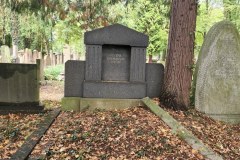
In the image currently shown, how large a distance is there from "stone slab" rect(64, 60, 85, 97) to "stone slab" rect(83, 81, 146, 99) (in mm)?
178

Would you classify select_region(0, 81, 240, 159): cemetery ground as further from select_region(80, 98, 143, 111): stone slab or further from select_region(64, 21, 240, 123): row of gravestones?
select_region(64, 21, 240, 123): row of gravestones

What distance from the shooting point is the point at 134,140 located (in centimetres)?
506

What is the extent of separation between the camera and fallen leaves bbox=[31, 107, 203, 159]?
453 cm

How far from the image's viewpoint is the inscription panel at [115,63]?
25.5 ft

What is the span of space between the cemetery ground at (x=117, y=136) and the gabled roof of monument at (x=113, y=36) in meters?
1.78

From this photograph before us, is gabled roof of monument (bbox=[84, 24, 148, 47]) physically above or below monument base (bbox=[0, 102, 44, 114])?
above

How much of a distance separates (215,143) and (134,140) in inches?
61.2

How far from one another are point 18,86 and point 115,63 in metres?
2.61

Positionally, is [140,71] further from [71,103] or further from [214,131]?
[214,131]

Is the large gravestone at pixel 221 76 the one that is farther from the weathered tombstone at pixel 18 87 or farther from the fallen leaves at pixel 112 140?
the weathered tombstone at pixel 18 87

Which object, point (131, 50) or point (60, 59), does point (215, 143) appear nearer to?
point (131, 50)

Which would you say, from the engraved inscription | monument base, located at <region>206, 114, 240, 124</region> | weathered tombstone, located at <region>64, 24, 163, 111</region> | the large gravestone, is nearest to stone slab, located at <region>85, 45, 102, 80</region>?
weathered tombstone, located at <region>64, 24, 163, 111</region>

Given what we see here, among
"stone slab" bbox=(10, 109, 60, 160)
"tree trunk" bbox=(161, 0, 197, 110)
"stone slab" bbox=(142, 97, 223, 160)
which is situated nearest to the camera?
"stone slab" bbox=(10, 109, 60, 160)

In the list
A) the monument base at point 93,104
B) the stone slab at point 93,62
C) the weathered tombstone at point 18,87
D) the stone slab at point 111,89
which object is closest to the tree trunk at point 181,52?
the stone slab at point 111,89
